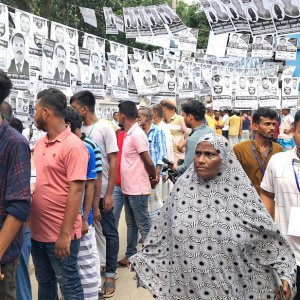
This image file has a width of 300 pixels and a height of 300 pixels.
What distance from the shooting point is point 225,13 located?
708 centimetres

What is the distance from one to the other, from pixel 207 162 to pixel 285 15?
446 cm

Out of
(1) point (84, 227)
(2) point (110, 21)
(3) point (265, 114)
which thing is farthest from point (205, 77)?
(1) point (84, 227)

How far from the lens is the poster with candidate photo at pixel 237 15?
683 cm

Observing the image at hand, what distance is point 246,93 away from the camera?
37.1 ft

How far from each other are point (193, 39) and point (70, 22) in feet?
28.2

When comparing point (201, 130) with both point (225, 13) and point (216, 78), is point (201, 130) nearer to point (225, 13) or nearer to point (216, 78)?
point (225, 13)

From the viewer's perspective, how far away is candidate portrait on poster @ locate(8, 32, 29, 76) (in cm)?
532

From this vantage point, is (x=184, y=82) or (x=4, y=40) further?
(x=184, y=82)

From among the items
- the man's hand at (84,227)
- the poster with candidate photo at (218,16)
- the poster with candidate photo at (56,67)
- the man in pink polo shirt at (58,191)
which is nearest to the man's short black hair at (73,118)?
the man in pink polo shirt at (58,191)

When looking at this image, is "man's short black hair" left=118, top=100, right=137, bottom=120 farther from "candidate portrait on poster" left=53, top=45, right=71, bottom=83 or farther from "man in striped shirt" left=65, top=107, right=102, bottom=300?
"candidate portrait on poster" left=53, top=45, right=71, bottom=83

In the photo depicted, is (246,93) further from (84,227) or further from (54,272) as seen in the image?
(54,272)

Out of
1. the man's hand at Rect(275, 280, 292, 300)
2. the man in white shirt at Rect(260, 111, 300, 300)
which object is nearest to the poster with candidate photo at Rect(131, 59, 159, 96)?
the man in white shirt at Rect(260, 111, 300, 300)

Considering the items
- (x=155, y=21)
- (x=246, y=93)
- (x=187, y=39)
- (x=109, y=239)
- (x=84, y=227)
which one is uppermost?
(x=155, y=21)

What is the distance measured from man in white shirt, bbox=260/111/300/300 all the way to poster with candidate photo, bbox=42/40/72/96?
12.8 ft
